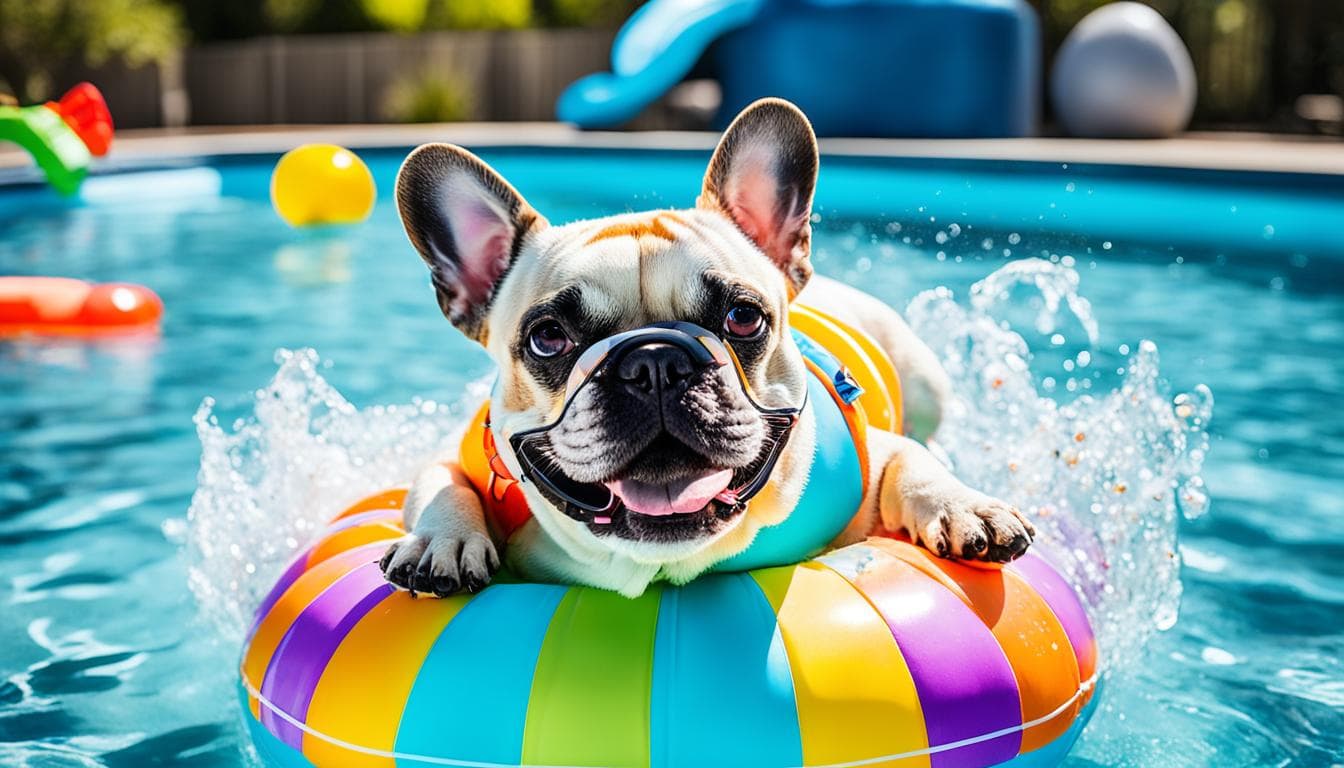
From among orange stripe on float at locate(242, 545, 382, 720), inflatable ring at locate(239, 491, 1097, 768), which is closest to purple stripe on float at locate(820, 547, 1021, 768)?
inflatable ring at locate(239, 491, 1097, 768)

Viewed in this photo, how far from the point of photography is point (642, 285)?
8.82ft

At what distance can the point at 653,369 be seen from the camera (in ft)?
8.11

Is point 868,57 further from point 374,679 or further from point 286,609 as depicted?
point 374,679

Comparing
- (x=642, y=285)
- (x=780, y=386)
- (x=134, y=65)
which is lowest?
(x=134, y=65)

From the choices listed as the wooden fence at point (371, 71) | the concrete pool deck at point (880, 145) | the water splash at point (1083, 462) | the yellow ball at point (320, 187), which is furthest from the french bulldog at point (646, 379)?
the wooden fence at point (371, 71)

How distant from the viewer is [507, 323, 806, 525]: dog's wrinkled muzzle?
2.48 meters

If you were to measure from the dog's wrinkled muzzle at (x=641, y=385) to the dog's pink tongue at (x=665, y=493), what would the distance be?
0.03 meters

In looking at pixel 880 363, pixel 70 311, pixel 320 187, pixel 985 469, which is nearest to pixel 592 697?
pixel 880 363

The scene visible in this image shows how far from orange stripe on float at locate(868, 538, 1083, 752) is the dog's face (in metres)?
0.52

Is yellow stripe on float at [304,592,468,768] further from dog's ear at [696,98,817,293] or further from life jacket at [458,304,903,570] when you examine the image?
dog's ear at [696,98,817,293]

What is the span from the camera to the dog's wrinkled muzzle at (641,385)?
2484 millimetres

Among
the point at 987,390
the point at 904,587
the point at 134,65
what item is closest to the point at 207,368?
the point at 987,390

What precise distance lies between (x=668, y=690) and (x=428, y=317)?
682 cm

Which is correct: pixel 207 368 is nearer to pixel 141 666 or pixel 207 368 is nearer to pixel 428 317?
pixel 428 317
